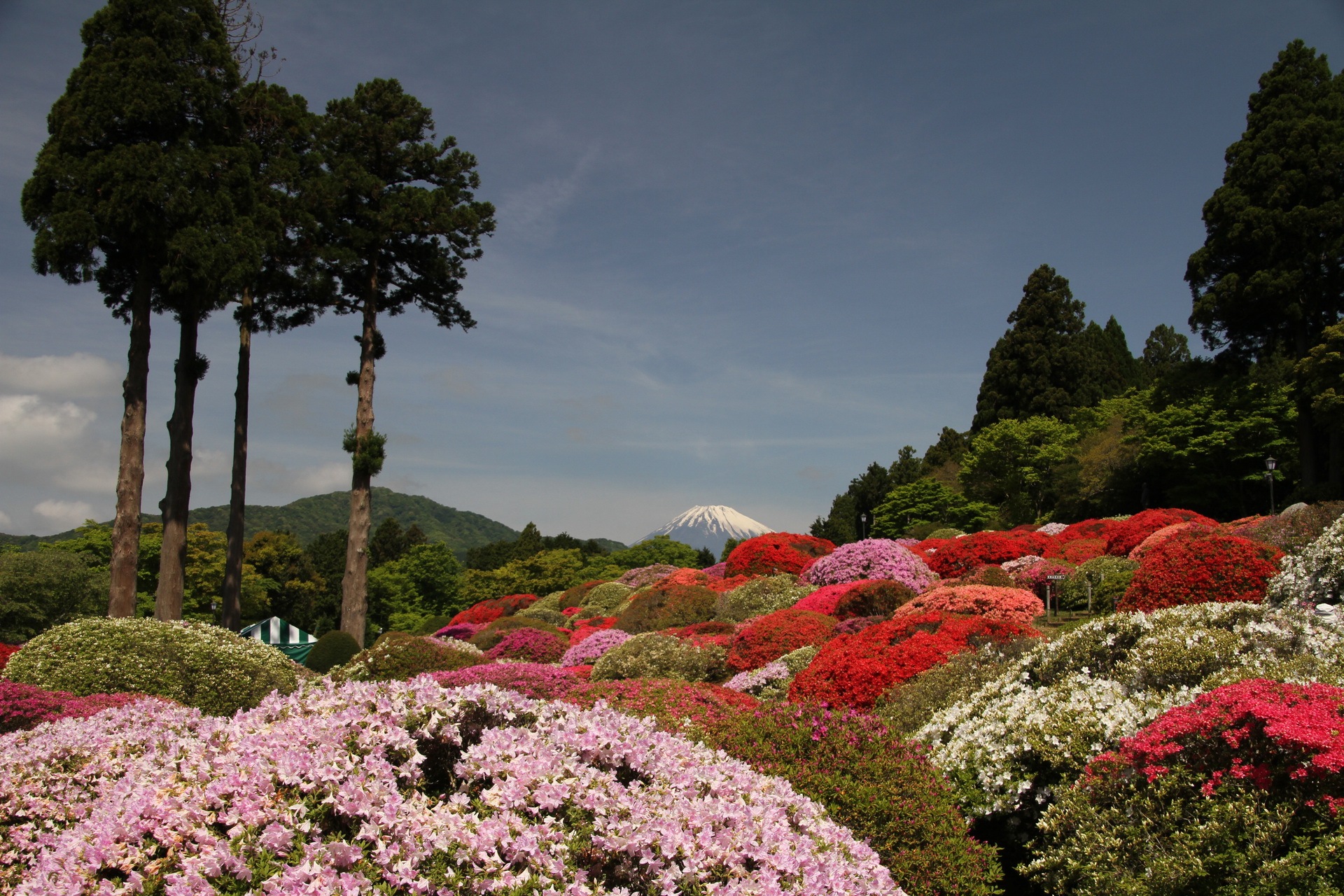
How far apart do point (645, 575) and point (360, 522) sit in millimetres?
14231

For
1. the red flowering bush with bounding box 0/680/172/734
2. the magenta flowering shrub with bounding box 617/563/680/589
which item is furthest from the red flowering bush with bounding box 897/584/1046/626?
the magenta flowering shrub with bounding box 617/563/680/589

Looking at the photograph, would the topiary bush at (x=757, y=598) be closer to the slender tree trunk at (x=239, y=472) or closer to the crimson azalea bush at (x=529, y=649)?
the crimson azalea bush at (x=529, y=649)

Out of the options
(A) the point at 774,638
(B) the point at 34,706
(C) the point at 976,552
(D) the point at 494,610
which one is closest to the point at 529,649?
(A) the point at 774,638

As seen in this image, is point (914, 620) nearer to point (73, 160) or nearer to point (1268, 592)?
point (1268, 592)

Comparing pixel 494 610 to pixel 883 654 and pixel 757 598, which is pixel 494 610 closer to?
pixel 757 598

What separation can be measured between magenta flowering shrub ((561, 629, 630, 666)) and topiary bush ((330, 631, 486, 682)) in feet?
8.19

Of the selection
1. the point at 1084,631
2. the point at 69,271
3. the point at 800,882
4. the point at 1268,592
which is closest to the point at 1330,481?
the point at 1268,592

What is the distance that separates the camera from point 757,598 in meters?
17.9

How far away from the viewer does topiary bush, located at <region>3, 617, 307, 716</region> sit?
847 cm

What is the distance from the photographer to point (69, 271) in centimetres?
Result: 1339

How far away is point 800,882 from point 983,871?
245 cm

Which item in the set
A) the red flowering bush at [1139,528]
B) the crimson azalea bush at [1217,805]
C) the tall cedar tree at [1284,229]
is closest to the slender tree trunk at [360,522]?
the crimson azalea bush at [1217,805]

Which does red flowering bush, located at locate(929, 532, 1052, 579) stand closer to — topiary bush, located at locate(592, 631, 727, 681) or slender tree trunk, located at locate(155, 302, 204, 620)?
topiary bush, located at locate(592, 631, 727, 681)

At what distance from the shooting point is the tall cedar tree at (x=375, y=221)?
17.2m
